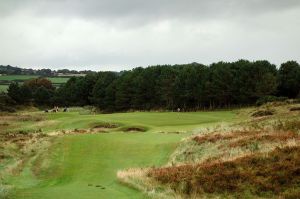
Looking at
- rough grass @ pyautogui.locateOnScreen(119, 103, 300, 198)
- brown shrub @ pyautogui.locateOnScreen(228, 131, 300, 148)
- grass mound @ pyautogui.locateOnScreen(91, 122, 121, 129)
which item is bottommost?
grass mound @ pyautogui.locateOnScreen(91, 122, 121, 129)

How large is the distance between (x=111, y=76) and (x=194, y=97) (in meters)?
40.8

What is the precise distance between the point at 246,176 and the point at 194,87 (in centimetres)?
9515

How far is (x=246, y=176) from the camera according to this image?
69.7ft

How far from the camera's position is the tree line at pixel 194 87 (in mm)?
107913

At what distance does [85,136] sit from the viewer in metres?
43.4

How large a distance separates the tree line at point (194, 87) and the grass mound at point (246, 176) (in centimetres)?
7192

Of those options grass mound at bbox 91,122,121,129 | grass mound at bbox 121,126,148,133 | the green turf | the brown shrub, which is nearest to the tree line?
grass mound at bbox 91,122,121,129

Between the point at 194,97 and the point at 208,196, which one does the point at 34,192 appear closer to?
the point at 208,196

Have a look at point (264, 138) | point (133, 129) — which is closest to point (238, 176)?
point (264, 138)

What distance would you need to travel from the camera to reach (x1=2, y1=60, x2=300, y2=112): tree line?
4249 inches

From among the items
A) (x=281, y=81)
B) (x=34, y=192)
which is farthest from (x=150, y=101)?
(x=34, y=192)

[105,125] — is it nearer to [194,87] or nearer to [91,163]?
[91,163]

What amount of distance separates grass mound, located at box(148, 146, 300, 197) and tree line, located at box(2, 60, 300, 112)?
71921 millimetres

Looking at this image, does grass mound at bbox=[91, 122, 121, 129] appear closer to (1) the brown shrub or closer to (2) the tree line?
(1) the brown shrub
